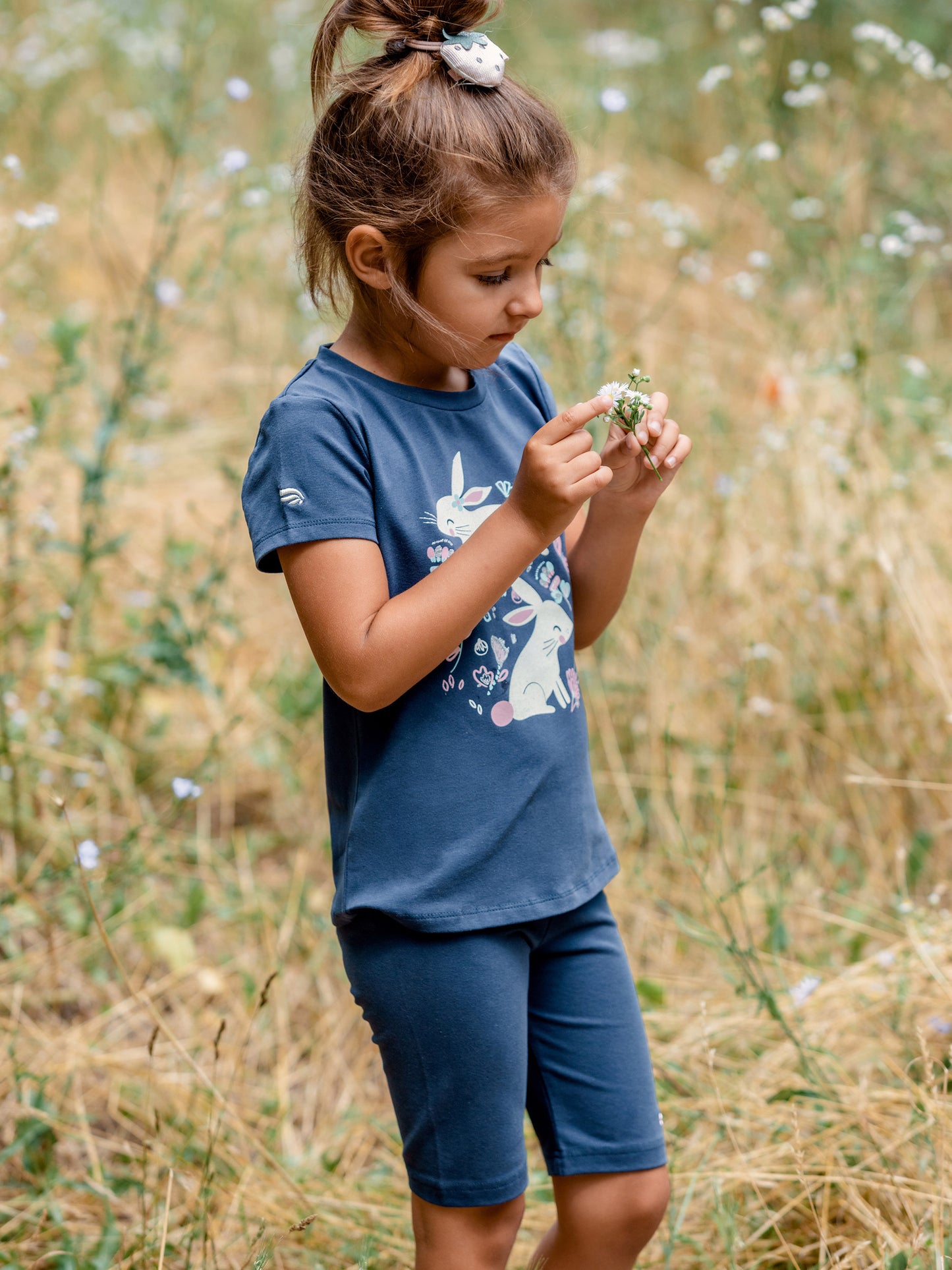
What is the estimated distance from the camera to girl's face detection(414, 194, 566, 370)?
46.3 inches

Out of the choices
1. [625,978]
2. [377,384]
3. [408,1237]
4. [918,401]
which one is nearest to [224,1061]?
[408,1237]

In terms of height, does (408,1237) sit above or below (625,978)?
below

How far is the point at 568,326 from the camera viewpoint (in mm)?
2557

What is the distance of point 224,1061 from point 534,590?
1149 millimetres

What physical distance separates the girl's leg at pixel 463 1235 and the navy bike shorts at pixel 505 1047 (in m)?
0.04

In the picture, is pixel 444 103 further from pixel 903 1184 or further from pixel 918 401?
pixel 918 401

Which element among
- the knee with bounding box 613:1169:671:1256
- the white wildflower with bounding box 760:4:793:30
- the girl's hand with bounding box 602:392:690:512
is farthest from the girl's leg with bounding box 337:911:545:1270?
the white wildflower with bounding box 760:4:793:30

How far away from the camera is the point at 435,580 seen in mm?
1134

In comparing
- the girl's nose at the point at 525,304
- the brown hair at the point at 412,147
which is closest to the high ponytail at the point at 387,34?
the brown hair at the point at 412,147

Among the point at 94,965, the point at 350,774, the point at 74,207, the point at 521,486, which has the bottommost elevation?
the point at 94,965

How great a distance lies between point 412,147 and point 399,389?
0.76 ft

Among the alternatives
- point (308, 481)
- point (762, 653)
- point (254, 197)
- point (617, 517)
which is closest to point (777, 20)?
point (254, 197)

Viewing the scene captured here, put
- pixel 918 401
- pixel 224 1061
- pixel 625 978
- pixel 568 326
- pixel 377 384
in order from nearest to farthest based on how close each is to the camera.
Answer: pixel 377 384
pixel 625 978
pixel 224 1061
pixel 568 326
pixel 918 401

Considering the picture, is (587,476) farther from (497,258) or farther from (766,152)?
(766,152)
